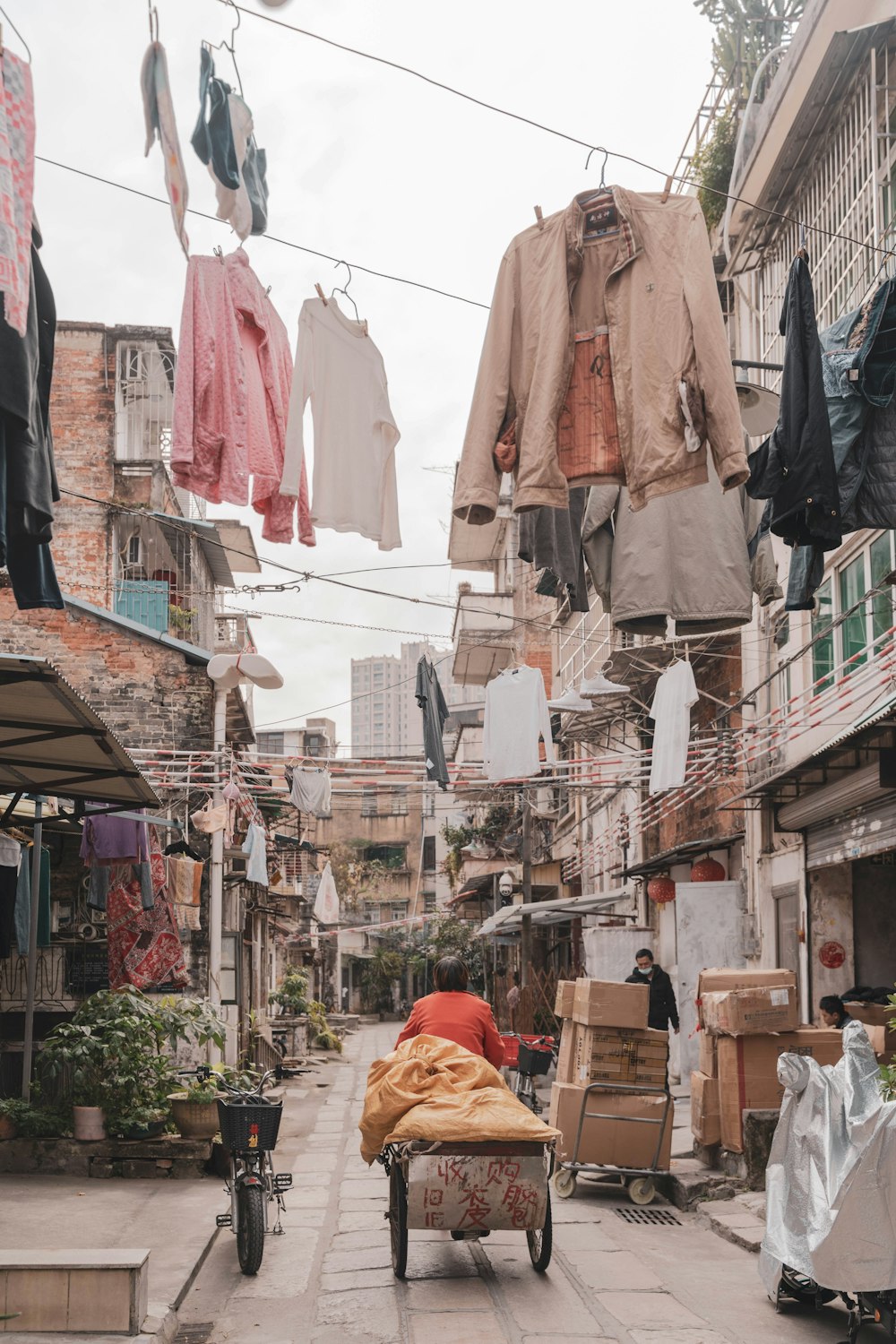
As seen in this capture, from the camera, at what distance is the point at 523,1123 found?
23.0ft

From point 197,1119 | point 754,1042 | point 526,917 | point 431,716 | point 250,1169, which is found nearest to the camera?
point 250,1169

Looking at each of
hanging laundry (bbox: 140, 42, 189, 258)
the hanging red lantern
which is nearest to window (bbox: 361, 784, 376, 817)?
the hanging red lantern

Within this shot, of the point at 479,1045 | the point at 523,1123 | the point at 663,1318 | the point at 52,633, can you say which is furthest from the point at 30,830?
the point at 663,1318

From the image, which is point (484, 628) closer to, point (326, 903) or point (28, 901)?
point (326, 903)

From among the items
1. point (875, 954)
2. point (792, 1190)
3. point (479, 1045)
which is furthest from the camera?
point (875, 954)

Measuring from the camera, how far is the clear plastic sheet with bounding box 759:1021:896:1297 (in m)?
5.56

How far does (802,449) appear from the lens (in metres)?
5.88

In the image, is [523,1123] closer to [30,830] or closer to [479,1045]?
[479,1045]

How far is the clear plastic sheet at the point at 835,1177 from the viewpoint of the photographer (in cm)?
556

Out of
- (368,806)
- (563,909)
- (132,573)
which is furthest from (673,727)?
(368,806)

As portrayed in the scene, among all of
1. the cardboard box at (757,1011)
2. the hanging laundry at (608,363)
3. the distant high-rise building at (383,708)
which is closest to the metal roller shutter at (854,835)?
the cardboard box at (757,1011)

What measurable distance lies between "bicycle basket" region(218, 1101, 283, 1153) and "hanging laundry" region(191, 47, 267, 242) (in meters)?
5.22

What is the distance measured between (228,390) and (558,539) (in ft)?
6.88

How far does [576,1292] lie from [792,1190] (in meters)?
1.50
